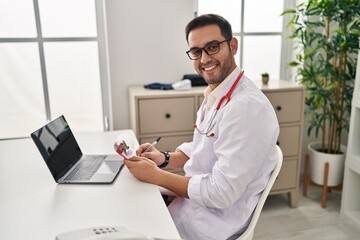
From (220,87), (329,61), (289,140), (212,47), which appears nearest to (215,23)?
(212,47)

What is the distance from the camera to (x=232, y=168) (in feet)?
3.88

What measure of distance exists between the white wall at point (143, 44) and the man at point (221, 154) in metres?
1.20

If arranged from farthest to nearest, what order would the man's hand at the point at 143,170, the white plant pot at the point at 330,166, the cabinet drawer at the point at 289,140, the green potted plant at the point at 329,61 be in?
the white plant pot at the point at 330,166
the cabinet drawer at the point at 289,140
the green potted plant at the point at 329,61
the man's hand at the point at 143,170

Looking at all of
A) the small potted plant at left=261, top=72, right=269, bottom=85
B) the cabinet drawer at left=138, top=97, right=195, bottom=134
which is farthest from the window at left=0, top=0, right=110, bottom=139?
the small potted plant at left=261, top=72, right=269, bottom=85

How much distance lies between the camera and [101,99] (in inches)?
105

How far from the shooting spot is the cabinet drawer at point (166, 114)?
7.55 ft

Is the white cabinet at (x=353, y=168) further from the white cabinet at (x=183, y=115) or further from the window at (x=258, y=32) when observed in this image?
the window at (x=258, y=32)

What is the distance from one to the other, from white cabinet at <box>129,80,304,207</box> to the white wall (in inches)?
6.4

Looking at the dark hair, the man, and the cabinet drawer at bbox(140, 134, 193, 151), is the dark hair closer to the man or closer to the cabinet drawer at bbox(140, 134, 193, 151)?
the man

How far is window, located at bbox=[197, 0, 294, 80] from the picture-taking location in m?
2.81

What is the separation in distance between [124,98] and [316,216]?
175 centimetres

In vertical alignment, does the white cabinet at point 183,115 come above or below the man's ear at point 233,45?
below

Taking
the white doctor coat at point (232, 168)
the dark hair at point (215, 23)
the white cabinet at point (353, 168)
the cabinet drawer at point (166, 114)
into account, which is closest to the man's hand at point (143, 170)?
the white doctor coat at point (232, 168)

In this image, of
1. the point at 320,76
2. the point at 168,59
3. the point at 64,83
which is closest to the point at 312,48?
the point at 320,76
